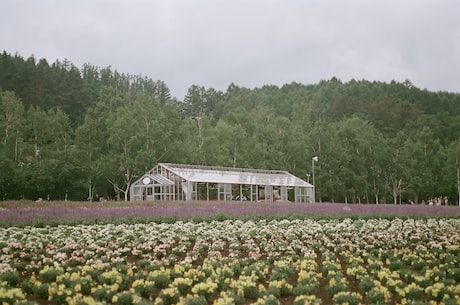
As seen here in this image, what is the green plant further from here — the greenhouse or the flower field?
the greenhouse

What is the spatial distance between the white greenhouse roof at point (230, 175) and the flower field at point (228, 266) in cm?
2525

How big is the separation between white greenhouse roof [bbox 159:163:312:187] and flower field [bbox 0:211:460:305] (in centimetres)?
2525

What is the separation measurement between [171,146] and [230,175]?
10117 millimetres

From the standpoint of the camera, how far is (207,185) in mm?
43875

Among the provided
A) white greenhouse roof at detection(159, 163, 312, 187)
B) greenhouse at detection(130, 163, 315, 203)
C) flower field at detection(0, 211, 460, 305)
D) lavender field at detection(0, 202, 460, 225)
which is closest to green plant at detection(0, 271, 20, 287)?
flower field at detection(0, 211, 460, 305)

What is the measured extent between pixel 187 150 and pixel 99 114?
11.2 m

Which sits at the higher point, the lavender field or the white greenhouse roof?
the white greenhouse roof

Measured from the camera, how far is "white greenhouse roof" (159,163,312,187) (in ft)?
144

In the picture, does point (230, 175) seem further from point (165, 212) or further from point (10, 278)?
point (10, 278)

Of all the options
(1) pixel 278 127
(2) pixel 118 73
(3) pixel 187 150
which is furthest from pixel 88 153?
(2) pixel 118 73

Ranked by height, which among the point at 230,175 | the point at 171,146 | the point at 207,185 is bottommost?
the point at 207,185

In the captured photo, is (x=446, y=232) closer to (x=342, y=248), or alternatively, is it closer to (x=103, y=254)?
(x=342, y=248)

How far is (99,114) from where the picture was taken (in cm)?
5884

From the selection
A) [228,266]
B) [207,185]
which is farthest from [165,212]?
[207,185]
